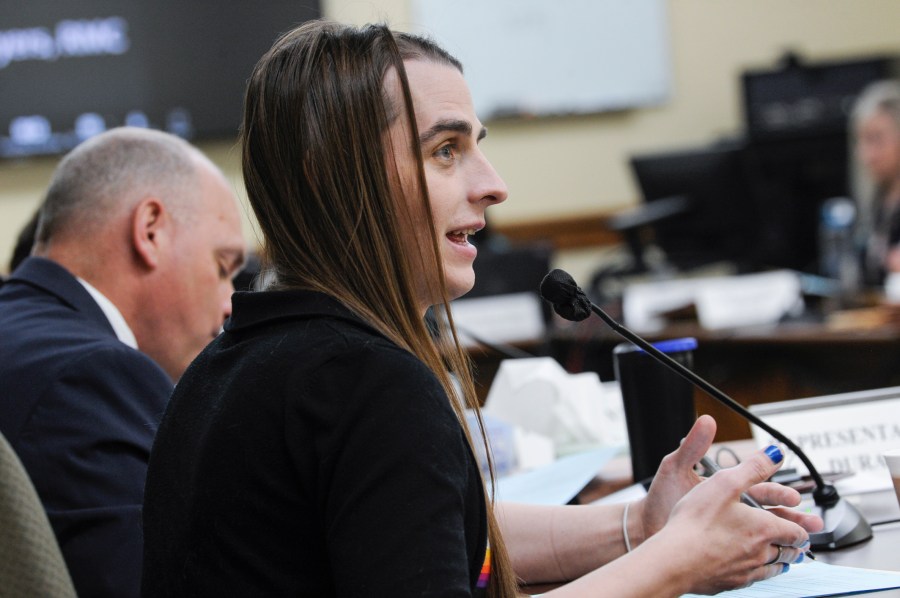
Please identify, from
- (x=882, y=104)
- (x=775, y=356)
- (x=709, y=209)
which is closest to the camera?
(x=775, y=356)

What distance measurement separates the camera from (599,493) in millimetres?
1587

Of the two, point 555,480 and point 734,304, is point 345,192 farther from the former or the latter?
point 734,304

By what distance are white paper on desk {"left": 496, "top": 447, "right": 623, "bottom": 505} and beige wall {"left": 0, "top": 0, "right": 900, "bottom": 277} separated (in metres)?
4.50

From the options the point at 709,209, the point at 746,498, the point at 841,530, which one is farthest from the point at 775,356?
the point at 746,498

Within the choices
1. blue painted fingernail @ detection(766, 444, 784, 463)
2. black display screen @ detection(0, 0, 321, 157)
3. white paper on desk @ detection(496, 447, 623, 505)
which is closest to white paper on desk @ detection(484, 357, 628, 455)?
white paper on desk @ detection(496, 447, 623, 505)

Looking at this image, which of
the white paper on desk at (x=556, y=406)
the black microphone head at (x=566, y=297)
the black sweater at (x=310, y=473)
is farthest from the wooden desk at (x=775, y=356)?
the black sweater at (x=310, y=473)

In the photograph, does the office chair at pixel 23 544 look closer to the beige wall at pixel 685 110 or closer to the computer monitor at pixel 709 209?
the computer monitor at pixel 709 209

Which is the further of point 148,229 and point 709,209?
point 709,209

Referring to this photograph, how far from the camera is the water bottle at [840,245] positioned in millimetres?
4527

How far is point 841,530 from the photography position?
1.22 m

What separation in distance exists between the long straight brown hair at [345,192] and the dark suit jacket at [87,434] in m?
0.45

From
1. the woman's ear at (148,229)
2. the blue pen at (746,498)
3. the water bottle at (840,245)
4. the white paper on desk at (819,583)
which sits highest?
the woman's ear at (148,229)

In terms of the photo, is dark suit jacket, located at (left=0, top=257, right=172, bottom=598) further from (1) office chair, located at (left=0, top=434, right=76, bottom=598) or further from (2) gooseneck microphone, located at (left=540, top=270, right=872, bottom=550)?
(2) gooseneck microphone, located at (left=540, top=270, right=872, bottom=550)

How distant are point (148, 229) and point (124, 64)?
13.2ft
